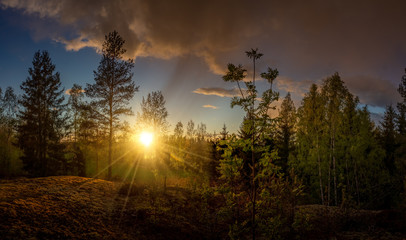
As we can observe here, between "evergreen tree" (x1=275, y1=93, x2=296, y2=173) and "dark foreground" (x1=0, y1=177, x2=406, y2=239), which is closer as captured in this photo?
"dark foreground" (x1=0, y1=177, x2=406, y2=239)

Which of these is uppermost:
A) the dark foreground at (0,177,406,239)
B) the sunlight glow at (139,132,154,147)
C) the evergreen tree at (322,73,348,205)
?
the evergreen tree at (322,73,348,205)

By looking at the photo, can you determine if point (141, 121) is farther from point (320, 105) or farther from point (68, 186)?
point (320, 105)

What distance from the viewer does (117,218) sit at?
8562 millimetres

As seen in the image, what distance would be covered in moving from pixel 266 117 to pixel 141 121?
72.1 ft

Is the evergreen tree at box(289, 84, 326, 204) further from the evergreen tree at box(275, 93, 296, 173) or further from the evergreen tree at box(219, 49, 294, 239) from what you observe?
the evergreen tree at box(219, 49, 294, 239)

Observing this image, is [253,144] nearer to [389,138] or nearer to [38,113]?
[38,113]

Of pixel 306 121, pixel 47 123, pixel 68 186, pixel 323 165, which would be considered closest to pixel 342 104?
pixel 306 121

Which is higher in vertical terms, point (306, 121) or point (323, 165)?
point (306, 121)

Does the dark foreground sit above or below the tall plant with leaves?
below

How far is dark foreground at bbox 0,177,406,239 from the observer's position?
623 cm

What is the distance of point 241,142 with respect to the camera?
4.43 metres

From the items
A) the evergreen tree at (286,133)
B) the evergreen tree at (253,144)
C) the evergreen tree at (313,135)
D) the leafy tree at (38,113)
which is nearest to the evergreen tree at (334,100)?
the evergreen tree at (313,135)

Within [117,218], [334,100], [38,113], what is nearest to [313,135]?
[334,100]

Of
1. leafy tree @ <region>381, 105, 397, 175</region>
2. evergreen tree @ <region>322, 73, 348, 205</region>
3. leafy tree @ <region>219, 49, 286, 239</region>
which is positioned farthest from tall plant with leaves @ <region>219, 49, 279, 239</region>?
leafy tree @ <region>381, 105, 397, 175</region>
